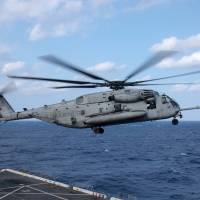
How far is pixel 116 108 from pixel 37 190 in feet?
111

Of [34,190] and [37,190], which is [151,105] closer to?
[37,190]

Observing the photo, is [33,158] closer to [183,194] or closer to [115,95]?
[183,194]

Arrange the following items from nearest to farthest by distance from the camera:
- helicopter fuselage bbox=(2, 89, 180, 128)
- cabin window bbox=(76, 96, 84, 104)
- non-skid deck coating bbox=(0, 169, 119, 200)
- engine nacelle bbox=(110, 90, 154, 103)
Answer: engine nacelle bbox=(110, 90, 154, 103) → helicopter fuselage bbox=(2, 89, 180, 128) → cabin window bbox=(76, 96, 84, 104) → non-skid deck coating bbox=(0, 169, 119, 200)

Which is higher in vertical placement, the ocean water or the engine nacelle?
the engine nacelle

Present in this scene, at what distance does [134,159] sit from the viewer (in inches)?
4382

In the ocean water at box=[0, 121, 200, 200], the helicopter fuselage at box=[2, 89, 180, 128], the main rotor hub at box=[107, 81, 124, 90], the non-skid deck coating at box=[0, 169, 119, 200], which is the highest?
the main rotor hub at box=[107, 81, 124, 90]

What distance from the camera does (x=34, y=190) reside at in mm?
54688

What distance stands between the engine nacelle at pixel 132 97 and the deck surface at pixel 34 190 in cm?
2871

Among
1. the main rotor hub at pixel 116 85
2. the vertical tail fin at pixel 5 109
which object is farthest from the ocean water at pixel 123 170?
the main rotor hub at pixel 116 85

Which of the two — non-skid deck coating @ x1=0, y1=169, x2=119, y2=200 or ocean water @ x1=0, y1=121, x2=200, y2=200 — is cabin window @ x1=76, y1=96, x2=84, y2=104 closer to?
non-skid deck coating @ x1=0, y1=169, x2=119, y2=200

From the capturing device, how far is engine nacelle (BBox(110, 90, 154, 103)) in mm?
24125

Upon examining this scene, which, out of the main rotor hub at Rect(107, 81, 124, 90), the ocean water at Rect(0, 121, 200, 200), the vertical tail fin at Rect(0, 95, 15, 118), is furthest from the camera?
the ocean water at Rect(0, 121, 200, 200)

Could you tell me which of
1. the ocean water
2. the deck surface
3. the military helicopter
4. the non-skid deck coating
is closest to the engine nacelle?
the military helicopter

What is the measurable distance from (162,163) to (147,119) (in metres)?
81.0
